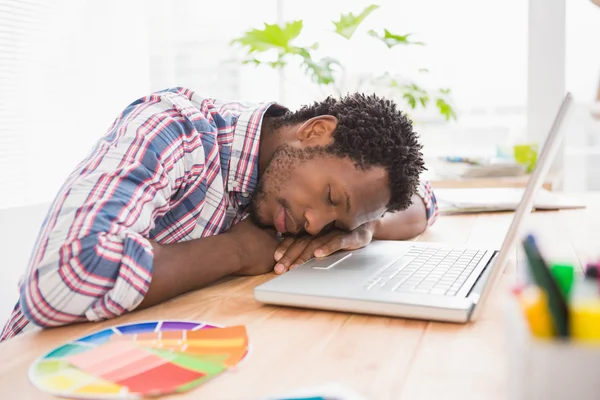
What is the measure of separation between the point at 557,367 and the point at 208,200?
2.55ft

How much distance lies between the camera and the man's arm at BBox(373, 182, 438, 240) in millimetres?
1201

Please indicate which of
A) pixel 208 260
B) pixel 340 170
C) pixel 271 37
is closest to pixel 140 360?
pixel 208 260

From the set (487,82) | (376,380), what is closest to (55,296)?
(376,380)

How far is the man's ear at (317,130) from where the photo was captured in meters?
1.07

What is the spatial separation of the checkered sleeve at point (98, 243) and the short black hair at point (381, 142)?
35 centimetres

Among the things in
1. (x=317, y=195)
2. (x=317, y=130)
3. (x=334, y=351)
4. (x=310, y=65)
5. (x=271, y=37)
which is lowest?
(x=334, y=351)

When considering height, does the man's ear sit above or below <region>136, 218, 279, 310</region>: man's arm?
above

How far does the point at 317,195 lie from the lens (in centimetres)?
99

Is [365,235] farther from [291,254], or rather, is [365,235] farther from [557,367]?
[557,367]

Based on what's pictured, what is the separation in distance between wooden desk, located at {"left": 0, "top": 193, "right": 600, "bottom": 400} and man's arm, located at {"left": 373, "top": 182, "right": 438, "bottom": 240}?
0.36 meters

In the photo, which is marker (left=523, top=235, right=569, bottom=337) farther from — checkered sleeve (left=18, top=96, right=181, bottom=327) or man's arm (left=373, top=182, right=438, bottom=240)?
man's arm (left=373, top=182, right=438, bottom=240)

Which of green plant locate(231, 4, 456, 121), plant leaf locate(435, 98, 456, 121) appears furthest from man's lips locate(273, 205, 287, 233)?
plant leaf locate(435, 98, 456, 121)

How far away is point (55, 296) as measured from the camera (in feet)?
2.30

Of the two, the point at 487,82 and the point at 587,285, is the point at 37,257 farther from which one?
the point at 487,82
